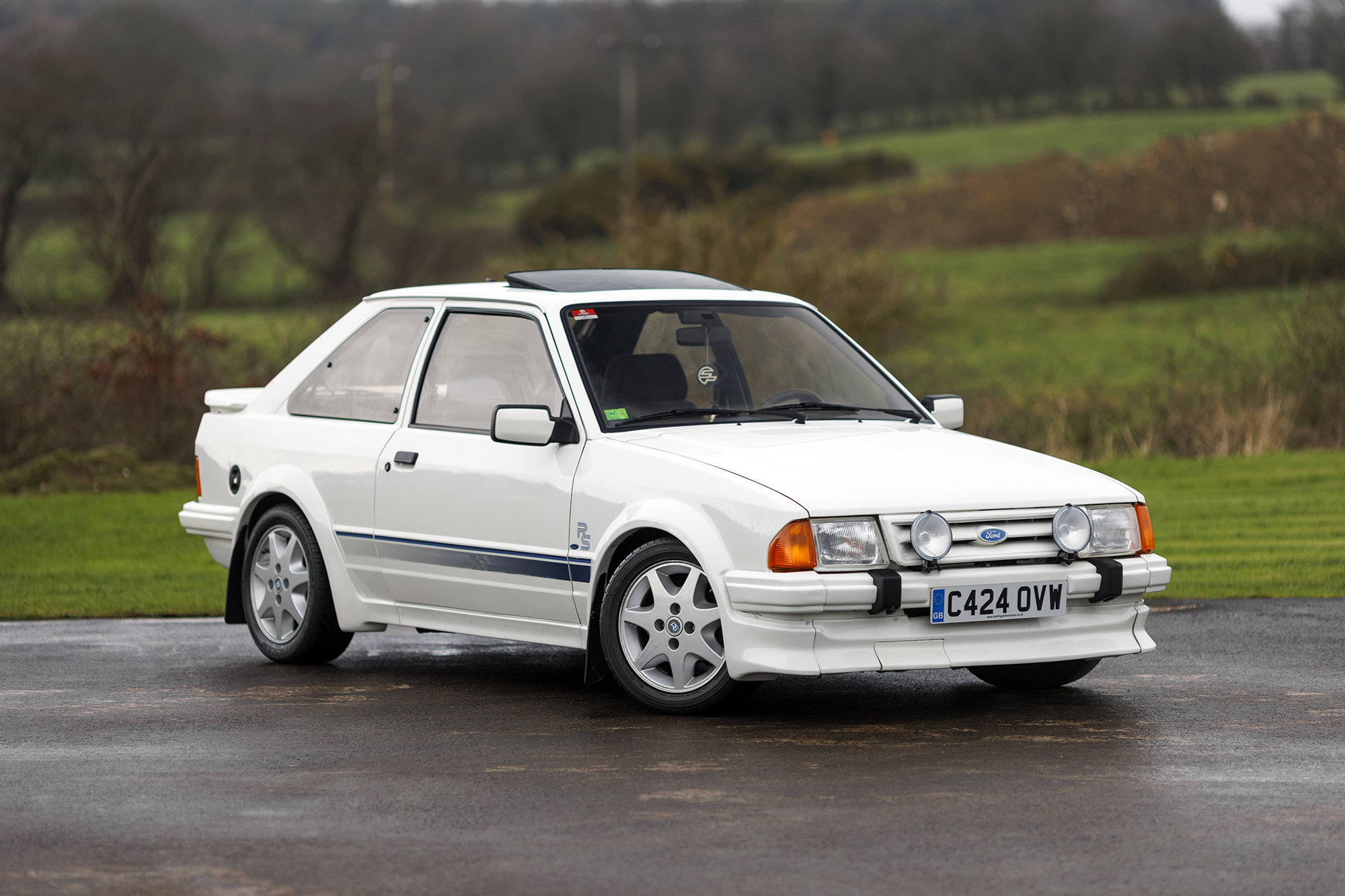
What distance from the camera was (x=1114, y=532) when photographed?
7684 mm

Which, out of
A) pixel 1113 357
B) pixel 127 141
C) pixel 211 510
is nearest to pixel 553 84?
pixel 127 141

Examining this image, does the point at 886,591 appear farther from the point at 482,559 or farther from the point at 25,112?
the point at 25,112

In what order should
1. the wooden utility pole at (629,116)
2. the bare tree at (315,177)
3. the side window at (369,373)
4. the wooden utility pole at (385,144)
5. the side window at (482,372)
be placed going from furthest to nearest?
the wooden utility pole at (385,144) → the bare tree at (315,177) → the wooden utility pole at (629,116) → the side window at (369,373) → the side window at (482,372)

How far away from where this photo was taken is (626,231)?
87.0ft

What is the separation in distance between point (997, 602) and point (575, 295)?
2.46 meters

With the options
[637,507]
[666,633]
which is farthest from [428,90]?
[666,633]

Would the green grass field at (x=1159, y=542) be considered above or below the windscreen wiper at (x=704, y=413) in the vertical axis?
below

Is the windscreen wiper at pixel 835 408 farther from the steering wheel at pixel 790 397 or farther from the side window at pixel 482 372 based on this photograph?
the side window at pixel 482 372

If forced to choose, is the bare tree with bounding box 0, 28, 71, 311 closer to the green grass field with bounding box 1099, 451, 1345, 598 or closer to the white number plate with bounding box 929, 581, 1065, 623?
the green grass field with bounding box 1099, 451, 1345, 598

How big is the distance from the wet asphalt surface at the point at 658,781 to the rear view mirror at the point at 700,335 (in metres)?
1.57

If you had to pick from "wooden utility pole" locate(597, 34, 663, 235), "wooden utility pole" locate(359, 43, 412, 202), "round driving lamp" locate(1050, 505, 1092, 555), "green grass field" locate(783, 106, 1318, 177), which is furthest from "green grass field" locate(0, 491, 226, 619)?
"green grass field" locate(783, 106, 1318, 177)

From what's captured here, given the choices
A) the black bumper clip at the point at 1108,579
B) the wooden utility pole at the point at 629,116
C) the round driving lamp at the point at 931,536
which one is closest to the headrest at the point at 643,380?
the round driving lamp at the point at 931,536

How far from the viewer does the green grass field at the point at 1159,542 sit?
1207 cm

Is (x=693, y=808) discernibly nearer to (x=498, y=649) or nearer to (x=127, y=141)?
(x=498, y=649)
